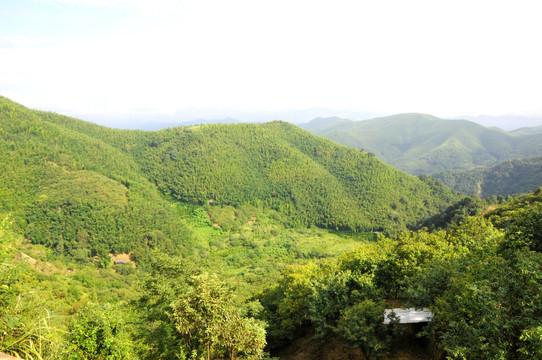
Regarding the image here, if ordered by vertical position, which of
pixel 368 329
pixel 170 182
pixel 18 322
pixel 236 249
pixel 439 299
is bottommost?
pixel 236 249

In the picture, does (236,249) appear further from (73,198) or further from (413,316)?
(413,316)

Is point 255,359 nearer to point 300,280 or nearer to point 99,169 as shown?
point 300,280

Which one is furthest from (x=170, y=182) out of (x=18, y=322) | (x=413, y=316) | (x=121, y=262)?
(x=18, y=322)

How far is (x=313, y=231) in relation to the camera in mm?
131500

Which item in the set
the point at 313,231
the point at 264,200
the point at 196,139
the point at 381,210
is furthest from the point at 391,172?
the point at 196,139

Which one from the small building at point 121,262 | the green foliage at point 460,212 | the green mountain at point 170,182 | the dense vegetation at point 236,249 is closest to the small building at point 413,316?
the dense vegetation at point 236,249

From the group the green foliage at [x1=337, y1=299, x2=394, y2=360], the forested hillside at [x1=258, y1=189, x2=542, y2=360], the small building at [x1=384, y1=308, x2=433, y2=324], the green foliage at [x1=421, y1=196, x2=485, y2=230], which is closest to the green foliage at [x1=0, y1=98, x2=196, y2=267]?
the forested hillside at [x1=258, y1=189, x2=542, y2=360]

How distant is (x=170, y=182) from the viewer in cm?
14838

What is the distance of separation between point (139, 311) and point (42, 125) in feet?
456

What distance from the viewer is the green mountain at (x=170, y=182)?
91.5 meters

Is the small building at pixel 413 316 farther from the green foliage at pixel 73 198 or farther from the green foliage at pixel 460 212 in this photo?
the green foliage at pixel 73 198

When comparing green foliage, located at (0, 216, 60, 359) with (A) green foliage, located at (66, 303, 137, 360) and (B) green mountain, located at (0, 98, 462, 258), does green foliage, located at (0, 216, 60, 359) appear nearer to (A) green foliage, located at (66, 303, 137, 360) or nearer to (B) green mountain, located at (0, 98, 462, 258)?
(A) green foliage, located at (66, 303, 137, 360)

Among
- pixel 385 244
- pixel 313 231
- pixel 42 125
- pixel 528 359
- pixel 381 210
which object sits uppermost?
pixel 42 125

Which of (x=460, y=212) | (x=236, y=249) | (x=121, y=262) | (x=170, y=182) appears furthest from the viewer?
(x=170, y=182)
